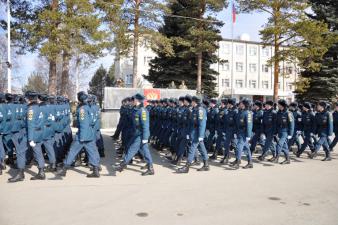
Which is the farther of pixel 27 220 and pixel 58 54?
pixel 58 54

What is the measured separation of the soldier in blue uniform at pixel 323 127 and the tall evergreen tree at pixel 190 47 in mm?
18948

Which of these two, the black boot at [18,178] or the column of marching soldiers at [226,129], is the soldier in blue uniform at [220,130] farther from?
the black boot at [18,178]

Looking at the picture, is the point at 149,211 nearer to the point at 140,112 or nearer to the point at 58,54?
the point at 140,112

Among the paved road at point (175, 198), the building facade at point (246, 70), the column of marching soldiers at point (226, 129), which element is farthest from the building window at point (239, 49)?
the paved road at point (175, 198)

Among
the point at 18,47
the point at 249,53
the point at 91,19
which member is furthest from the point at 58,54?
the point at 249,53

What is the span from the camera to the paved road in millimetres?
5633

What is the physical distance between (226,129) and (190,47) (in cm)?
2262

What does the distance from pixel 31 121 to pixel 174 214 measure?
3.96 metres

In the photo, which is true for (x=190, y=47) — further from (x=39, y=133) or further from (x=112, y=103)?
(x=39, y=133)

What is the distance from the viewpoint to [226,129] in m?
10.9

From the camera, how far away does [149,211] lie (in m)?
5.98

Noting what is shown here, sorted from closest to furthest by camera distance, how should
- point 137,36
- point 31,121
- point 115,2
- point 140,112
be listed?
point 31,121
point 140,112
point 115,2
point 137,36

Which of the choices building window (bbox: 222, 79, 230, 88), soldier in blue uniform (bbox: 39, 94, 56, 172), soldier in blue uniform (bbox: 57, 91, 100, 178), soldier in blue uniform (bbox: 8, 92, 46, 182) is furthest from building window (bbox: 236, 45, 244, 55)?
soldier in blue uniform (bbox: 8, 92, 46, 182)

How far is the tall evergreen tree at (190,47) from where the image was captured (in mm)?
32125
